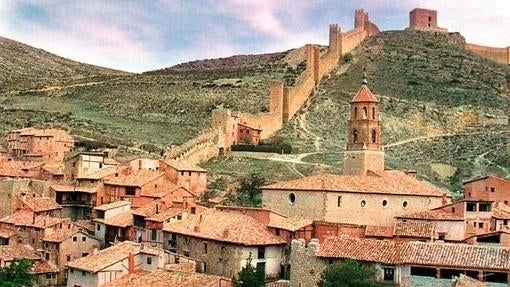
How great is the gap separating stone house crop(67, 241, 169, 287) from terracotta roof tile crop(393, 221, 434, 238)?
10173 millimetres

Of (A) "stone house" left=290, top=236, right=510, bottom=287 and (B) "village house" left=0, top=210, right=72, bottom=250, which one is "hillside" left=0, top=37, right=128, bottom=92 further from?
(A) "stone house" left=290, top=236, right=510, bottom=287

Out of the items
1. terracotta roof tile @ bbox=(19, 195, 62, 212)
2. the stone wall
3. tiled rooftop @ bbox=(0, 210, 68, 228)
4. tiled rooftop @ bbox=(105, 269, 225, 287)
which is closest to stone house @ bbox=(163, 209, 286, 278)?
tiled rooftop @ bbox=(105, 269, 225, 287)

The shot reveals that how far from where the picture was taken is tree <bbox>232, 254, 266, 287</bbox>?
3294 centimetres

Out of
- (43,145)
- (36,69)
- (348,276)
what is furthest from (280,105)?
(36,69)

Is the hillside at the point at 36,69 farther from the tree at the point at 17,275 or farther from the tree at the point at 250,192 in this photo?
the tree at the point at 17,275

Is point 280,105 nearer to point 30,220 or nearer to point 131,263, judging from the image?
point 30,220

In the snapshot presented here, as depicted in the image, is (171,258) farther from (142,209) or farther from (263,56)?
(263,56)

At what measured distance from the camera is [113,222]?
44.8 m

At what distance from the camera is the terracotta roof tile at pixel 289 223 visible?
38.2 meters

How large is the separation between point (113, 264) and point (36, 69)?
3700 inches

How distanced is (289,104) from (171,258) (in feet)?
143

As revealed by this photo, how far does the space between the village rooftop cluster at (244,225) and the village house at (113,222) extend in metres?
0.06

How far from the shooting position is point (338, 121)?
80.9 m

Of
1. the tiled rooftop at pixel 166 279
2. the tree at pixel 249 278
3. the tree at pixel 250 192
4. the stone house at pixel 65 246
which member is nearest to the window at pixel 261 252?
the tiled rooftop at pixel 166 279
